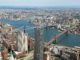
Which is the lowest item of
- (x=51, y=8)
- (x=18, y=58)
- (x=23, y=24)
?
(x=18, y=58)

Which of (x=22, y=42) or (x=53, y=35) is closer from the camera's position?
(x=22, y=42)

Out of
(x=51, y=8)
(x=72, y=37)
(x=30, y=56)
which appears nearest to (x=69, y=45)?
(x=72, y=37)

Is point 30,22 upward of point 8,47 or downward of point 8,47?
upward

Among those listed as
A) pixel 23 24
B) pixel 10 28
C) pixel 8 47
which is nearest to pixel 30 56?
pixel 8 47

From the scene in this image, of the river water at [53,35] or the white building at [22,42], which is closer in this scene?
the white building at [22,42]

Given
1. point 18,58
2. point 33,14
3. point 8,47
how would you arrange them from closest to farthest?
1. point 18,58
2. point 8,47
3. point 33,14

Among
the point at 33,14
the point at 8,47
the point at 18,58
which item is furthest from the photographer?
the point at 33,14

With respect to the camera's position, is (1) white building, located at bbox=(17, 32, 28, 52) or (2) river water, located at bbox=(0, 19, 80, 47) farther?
(2) river water, located at bbox=(0, 19, 80, 47)

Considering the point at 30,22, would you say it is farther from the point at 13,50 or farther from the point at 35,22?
the point at 13,50

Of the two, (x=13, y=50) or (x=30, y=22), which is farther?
(x=30, y=22)
